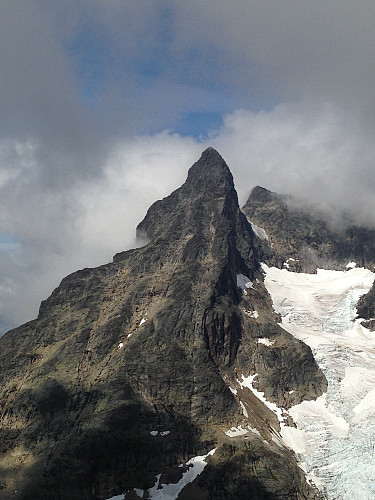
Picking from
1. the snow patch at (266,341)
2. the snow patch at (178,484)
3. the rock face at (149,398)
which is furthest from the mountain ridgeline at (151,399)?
the snow patch at (178,484)

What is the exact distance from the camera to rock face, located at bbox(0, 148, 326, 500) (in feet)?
428

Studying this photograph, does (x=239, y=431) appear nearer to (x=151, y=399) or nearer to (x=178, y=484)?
(x=178, y=484)

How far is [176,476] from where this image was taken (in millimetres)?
131500

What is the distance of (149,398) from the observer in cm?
15488

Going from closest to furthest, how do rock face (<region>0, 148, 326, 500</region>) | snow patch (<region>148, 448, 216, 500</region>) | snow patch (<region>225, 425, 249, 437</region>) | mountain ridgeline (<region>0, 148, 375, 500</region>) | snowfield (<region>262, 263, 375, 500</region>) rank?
snow patch (<region>148, 448, 216, 500</region>) → mountain ridgeline (<region>0, 148, 375, 500</region>) → rock face (<region>0, 148, 326, 500</region>) → snowfield (<region>262, 263, 375, 500</region>) → snow patch (<region>225, 425, 249, 437</region>)

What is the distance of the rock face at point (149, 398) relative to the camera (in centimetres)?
13050

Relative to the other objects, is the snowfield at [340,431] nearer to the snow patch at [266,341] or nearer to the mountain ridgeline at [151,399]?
the mountain ridgeline at [151,399]

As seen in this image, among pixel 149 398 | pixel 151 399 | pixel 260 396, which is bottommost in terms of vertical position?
pixel 260 396

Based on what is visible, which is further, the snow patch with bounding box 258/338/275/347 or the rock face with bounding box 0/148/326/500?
the snow patch with bounding box 258/338/275/347

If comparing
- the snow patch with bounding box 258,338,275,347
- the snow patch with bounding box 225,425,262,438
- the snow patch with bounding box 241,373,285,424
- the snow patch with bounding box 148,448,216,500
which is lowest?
the snow patch with bounding box 148,448,216,500

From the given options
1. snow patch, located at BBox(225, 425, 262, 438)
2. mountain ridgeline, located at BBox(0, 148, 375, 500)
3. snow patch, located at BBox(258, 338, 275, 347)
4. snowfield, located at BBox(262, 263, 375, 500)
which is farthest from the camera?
snow patch, located at BBox(258, 338, 275, 347)

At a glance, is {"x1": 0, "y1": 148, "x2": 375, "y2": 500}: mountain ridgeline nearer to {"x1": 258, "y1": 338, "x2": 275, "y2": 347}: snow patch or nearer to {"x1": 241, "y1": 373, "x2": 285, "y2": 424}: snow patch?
{"x1": 258, "y1": 338, "x2": 275, "y2": 347}: snow patch

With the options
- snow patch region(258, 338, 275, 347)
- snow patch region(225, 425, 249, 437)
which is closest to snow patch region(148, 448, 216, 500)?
snow patch region(225, 425, 249, 437)

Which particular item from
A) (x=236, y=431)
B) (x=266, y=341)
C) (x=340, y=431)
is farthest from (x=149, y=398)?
(x=340, y=431)
